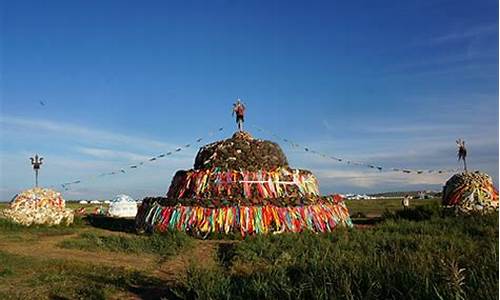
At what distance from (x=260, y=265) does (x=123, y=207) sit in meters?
23.8

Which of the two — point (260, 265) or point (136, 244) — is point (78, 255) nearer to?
point (136, 244)

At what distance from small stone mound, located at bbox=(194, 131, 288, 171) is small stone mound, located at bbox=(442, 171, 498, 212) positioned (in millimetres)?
6931

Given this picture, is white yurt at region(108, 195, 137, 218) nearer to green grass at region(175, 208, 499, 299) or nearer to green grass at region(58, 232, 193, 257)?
green grass at region(58, 232, 193, 257)

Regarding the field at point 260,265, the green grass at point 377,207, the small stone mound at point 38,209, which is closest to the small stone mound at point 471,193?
the field at point 260,265

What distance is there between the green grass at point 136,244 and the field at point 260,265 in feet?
0.10

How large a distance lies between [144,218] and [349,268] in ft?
44.4

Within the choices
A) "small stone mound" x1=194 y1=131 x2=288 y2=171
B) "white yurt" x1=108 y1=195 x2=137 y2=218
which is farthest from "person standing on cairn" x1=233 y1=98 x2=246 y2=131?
"white yurt" x1=108 y1=195 x2=137 y2=218

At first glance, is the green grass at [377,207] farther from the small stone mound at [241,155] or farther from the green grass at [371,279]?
the green grass at [371,279]

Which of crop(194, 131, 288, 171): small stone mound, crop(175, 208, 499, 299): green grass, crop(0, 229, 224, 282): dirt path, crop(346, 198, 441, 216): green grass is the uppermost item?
crop(194, 131, 288, 171): small stone mound

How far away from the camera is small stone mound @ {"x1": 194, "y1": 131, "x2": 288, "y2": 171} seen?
1925 centimetres

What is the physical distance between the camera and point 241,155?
19.6 meters

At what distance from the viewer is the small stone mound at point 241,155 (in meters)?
19.2

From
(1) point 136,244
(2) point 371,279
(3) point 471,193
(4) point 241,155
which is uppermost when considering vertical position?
(4) point 241,155

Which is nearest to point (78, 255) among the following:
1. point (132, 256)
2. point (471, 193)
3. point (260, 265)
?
point (132, 256)
